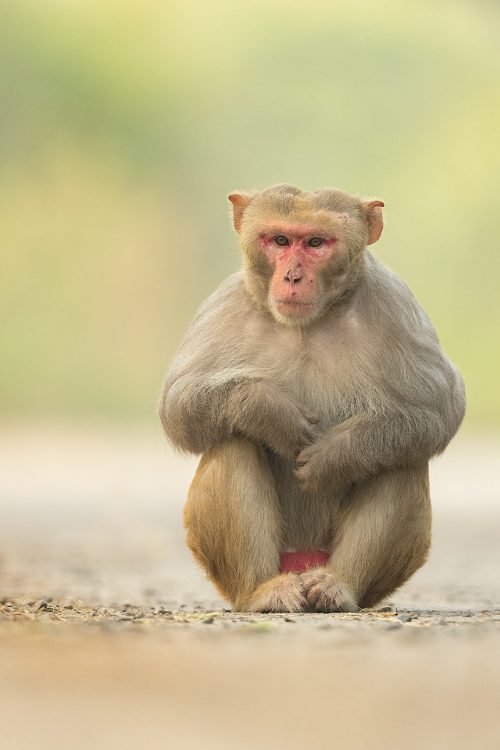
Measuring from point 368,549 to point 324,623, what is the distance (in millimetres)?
1202

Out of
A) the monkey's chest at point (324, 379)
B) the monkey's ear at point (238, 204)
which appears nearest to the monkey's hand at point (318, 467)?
the monkey's chest at point (324, 379)

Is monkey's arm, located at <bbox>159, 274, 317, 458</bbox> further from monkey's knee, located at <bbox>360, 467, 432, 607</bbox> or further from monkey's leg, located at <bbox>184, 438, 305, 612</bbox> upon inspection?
monkey's knee, located at <bbox>360, 467, 432, 607</bbox>

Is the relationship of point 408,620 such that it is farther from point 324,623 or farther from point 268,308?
point 268,308

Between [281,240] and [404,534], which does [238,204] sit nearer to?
[281,240]

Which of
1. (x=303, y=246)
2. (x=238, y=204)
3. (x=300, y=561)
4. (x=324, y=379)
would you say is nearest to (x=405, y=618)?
(x=300, y=561)

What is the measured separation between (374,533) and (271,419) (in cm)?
95

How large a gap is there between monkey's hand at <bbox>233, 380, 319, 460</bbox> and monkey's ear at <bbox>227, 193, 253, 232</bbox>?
1.13 meters

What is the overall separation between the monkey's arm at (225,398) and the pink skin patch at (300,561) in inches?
28.9

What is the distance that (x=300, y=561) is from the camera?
9.72 meters

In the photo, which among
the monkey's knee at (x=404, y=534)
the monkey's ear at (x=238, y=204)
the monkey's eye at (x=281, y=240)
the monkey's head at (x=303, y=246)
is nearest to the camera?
the monkey's head at (x=303, y=246)

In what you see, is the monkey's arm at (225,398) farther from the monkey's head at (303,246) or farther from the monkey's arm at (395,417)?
the monkey's head at (303,246)

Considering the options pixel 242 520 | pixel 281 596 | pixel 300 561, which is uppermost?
pixel 242 520

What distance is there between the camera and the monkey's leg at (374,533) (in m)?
9.40

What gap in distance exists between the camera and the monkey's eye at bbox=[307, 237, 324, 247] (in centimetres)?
928
